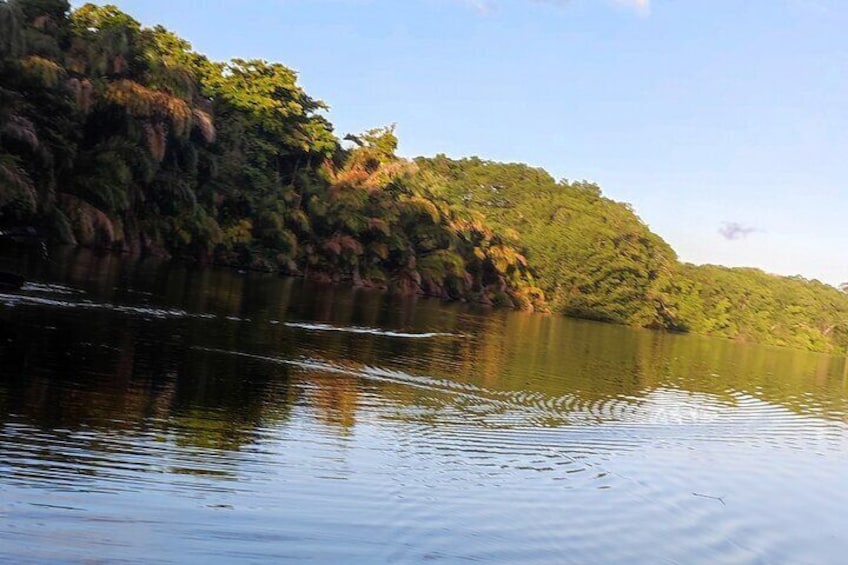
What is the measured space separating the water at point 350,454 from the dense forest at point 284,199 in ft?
42.7

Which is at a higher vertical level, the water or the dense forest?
the dense forest

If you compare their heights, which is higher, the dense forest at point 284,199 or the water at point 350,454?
the dense forest at point 284,199

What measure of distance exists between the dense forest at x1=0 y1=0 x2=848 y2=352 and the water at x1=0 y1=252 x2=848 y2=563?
42.7ft

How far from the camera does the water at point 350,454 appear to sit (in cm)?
593

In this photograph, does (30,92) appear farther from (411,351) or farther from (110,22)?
(411,351)

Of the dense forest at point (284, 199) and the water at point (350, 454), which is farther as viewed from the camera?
the dense forest at point (284, 199)

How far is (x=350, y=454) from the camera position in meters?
8.64

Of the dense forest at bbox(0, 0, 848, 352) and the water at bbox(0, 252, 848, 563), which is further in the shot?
the dense forest at bbox(0, 0, 848, 352)

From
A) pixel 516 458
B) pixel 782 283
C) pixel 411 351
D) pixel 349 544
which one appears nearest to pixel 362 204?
pixel 411 351

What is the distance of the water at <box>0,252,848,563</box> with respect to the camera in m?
5.93

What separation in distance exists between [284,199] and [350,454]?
128 ft

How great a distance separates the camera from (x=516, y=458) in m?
9.88

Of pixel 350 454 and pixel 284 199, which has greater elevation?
pixel 284 199

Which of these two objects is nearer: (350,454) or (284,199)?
(350,454)
